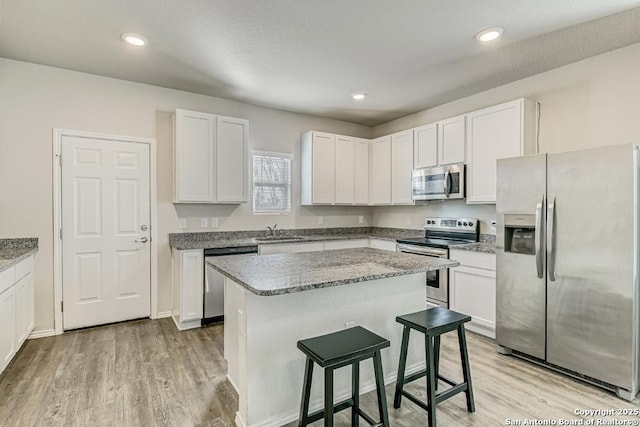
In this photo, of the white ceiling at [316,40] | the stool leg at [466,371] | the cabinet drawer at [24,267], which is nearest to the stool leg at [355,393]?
the stool leg at [466,371]

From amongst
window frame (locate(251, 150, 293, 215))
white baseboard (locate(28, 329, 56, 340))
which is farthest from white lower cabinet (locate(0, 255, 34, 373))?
window frame (locate(251, 150, 293, 215))

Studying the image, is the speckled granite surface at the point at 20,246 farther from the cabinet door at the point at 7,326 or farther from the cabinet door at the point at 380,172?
the cabinet door at the point at 380,172

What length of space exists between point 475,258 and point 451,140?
4.86ft

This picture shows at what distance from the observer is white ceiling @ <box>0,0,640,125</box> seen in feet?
7.59

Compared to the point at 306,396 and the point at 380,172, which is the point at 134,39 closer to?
the point at 306,396

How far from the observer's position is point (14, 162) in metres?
3.20

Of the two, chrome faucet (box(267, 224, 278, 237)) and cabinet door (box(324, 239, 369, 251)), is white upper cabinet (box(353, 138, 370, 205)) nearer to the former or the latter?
cabinet door (box(324, 239, 369, 251))

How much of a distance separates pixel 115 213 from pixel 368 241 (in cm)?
324

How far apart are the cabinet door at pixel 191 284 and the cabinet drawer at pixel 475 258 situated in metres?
2.76

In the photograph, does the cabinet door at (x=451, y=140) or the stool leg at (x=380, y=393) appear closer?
the stool leg at (x=380, y=393)

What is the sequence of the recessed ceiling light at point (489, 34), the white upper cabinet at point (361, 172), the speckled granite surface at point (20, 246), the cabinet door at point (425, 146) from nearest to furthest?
the recessed ceiling light at point (489, 34)
the speckled granite surface at point (20, 246)
the cabinet door at point (425, 146)
the white upper cabinet at point (361, 172)

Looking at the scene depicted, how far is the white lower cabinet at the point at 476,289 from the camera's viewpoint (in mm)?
3260

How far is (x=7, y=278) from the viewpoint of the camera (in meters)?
2.48

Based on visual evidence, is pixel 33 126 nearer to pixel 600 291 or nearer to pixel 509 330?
pixel 509 330
